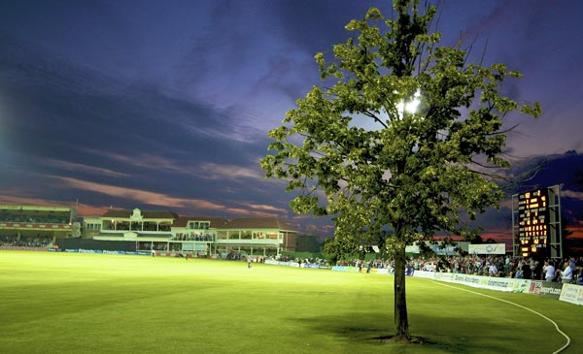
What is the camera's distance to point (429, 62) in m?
16.0

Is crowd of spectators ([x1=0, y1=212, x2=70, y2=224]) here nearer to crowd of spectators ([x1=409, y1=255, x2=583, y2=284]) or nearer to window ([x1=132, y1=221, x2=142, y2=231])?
window ([x1=132, y1=221, x2=142, y2=231])

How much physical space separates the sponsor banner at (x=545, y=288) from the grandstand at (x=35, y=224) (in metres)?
144

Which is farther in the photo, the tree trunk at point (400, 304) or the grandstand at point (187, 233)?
the grandstand at point (187, 233)

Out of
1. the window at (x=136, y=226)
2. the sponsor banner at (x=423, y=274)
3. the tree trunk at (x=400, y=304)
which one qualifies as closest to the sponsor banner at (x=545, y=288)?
the tree trunk at (x=400, y=304)

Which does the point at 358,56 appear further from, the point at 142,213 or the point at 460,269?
the point at 142,213

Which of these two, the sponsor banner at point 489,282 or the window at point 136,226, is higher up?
the window at point 136,226

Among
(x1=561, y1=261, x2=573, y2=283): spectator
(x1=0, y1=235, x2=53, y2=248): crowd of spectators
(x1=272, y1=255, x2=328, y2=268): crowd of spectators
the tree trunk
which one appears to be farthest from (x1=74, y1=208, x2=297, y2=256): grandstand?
the tree trunk

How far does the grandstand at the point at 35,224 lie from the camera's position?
509 feet

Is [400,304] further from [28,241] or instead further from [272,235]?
[28,241]

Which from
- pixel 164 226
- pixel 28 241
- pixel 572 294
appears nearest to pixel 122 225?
pixel 164 226

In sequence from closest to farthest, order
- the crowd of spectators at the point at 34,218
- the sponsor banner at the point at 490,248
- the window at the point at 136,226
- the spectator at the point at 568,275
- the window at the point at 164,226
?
the spectator at the point at 568,275
the sponsor banner at the point at 490,248
the window at the point at 164,226
the crowd of spectators at the point at 34,218
the window at the point at 136,226

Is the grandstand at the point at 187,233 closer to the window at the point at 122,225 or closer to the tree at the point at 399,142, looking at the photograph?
the window at the point at 122,225

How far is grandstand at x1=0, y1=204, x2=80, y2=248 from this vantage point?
155m

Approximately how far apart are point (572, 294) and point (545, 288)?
5.12 metres
